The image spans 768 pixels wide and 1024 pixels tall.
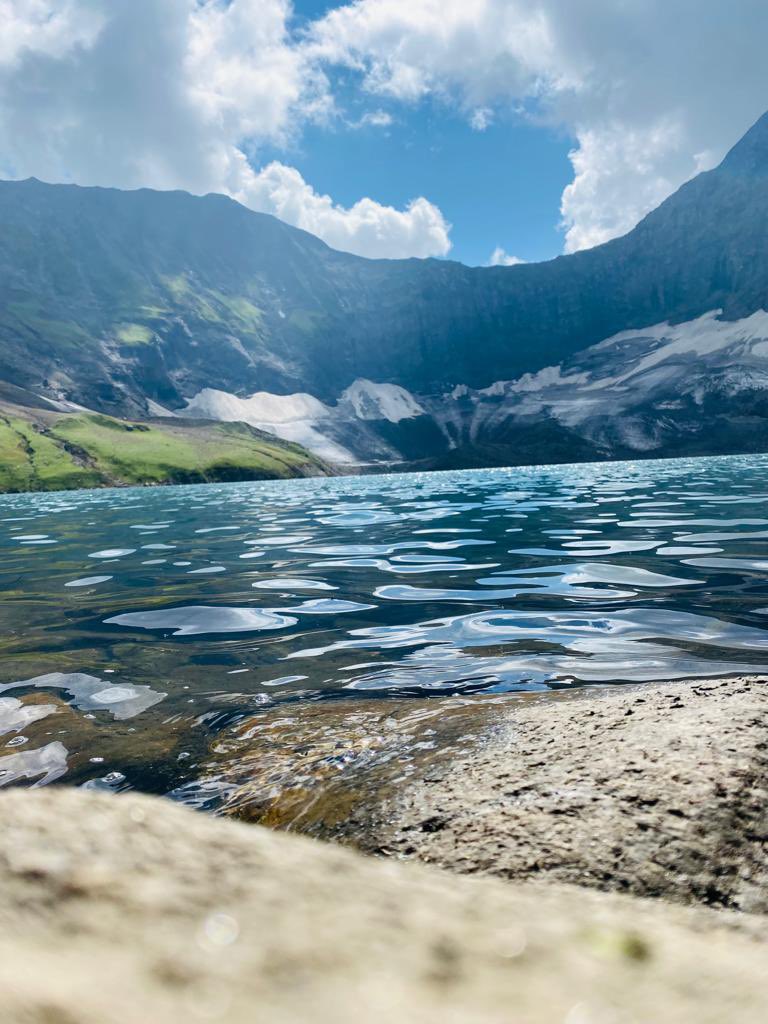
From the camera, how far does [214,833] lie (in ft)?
6.76

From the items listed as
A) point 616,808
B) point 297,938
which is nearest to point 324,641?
point 616,808

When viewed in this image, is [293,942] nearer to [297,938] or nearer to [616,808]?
[297,938]

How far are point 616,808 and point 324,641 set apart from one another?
753 cm

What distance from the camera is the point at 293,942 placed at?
147 cm

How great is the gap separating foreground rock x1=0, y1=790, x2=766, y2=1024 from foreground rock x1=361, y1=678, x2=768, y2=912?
1.66m

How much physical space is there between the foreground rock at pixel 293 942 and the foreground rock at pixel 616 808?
5.44 feet

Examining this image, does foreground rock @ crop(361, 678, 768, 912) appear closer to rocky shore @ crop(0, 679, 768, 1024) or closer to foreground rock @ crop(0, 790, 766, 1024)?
rocky shore @ crop(0, 679, 768, 1024)

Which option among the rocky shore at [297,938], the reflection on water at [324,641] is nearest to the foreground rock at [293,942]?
the rocky shore at [297,938]

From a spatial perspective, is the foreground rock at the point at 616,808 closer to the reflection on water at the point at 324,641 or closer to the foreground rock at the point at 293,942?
the reflection on water at the point at 324,641

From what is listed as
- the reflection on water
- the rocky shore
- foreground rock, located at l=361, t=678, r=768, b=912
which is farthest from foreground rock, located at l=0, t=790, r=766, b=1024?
the reflection on water

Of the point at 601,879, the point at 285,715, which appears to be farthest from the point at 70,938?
the point at 285,715

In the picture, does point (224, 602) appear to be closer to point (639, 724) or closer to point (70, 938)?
point (639, 724)

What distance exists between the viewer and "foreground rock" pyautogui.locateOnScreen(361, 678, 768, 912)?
357 centimetres

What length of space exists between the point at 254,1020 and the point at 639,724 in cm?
473
